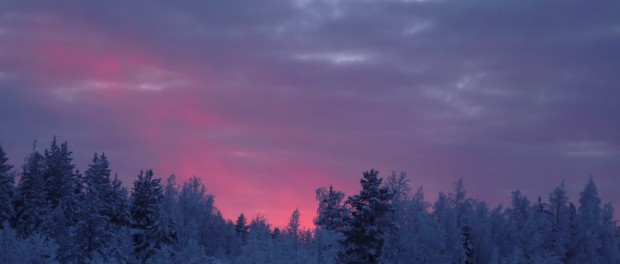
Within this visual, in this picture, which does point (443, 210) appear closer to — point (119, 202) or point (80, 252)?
point (119, 202)

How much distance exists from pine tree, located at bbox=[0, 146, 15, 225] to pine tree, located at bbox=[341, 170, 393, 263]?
103ft

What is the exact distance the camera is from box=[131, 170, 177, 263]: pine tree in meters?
67.3

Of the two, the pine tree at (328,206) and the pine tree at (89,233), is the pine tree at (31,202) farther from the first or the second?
the pine tree at (328,206)

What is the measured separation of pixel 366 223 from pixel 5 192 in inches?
1359

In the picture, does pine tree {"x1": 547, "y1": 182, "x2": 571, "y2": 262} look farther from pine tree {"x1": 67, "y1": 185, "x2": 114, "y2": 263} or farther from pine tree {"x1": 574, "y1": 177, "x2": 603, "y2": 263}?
pine tree {"x1": 67, "y1": 185, "x2": 114, "y2": 263}

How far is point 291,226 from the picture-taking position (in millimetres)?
94875

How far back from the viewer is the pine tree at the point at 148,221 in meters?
67.3

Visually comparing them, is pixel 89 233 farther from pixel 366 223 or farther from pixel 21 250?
pixel 366 223

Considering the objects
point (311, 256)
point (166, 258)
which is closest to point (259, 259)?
point (311, 256)

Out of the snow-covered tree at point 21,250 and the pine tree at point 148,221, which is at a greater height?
the pine tree at point 148,221

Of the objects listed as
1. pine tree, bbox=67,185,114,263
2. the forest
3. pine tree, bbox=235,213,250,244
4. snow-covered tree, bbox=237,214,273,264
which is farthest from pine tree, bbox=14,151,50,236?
pine tree, bbox=235,213,250,244

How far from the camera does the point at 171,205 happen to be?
4259 inches

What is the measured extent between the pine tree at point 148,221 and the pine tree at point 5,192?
11.2 metres

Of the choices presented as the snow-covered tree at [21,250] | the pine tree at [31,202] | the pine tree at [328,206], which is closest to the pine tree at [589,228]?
the pine tree at [328,206]
